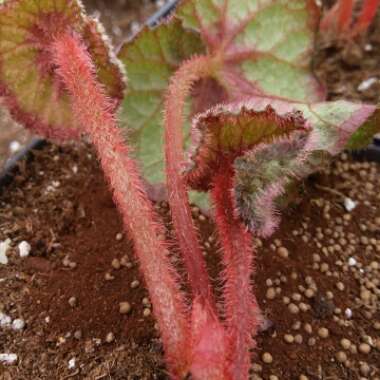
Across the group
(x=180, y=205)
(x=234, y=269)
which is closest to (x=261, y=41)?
(x=180, y=205)

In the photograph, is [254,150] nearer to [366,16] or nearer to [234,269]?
[234,269]

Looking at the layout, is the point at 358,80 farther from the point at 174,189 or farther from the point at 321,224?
the point at 174,189

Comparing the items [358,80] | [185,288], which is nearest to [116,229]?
Result: [185,288]

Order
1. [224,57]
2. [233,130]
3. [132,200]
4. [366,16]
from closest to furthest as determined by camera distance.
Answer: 1. [233,130]
2. [132,200]
3. [224,57]
4. [366,16]

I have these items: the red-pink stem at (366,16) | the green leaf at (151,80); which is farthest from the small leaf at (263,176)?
the red-pink stem at (366,16)

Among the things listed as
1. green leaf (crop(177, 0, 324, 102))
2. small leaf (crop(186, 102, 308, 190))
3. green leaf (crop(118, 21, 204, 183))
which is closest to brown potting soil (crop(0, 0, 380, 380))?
green leaf (crop(118, 21, 204, 183))

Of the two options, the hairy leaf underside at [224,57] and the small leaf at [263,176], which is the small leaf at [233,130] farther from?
the hairy leaf underside at [224,57]

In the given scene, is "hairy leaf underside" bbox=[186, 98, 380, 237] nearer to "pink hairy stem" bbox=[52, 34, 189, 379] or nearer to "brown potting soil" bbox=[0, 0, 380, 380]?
"pink hairy stem" bbox=[52, 34, 189, 379]
